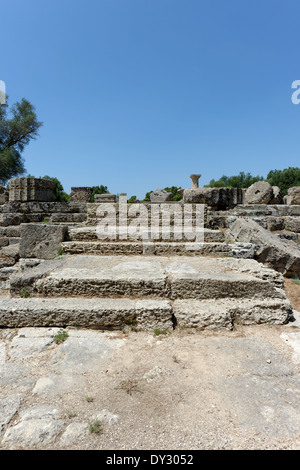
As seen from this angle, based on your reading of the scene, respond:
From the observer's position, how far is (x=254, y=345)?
213 centimetres

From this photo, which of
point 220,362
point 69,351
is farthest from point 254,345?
point 69,351

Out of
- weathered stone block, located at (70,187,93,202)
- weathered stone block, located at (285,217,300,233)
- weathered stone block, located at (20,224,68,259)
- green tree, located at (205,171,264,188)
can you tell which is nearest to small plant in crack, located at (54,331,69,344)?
weathered stone block, located at (20,224,68,259)

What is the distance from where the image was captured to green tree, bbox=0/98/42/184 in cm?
2083

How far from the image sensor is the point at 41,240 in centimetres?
406

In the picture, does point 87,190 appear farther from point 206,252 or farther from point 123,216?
point 206,252

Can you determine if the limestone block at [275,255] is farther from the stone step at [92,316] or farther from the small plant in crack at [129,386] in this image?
the small plant in crack at [129,386]

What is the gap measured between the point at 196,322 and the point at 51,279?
150 cm

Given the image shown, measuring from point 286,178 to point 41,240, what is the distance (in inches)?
1415

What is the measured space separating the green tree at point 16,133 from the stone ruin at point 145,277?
58.5 ft

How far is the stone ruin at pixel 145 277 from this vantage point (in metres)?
2.38

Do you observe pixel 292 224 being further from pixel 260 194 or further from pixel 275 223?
pixel 260 194

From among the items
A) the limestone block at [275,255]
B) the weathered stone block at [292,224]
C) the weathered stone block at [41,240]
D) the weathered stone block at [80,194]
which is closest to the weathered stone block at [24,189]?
the weathered stone block at [80,194]

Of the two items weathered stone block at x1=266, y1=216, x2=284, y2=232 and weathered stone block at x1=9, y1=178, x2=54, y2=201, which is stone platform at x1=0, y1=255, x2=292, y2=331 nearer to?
weathered stone block at x1=266, y1=216, x2=284, y2=232

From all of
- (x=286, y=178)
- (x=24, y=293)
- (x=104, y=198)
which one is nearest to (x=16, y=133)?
(x=104, y=198)
